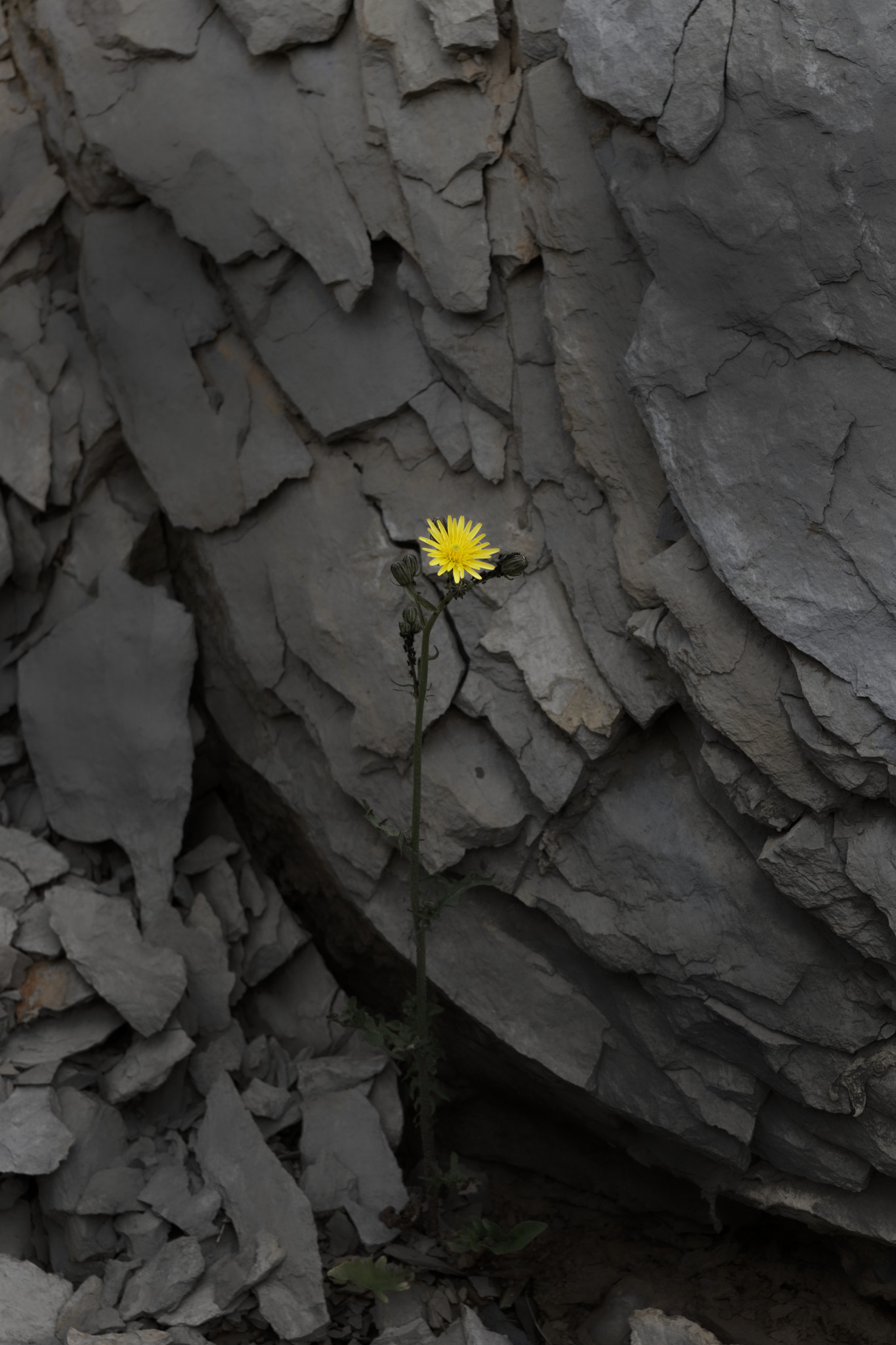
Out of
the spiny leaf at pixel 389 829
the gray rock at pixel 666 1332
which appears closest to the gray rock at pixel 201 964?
the spiny leaf at pixel 389 829

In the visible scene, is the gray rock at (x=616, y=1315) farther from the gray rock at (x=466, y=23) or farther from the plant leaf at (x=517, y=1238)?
the gray rock at (x=466, y=23)

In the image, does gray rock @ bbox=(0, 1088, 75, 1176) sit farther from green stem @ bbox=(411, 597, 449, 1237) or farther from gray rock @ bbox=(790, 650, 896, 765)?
gray rock @ bbox=(790, 650, 896, 765)

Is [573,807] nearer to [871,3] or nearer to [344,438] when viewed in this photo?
[344,438]

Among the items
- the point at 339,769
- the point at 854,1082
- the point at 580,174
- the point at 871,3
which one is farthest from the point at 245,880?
the point at 871,3

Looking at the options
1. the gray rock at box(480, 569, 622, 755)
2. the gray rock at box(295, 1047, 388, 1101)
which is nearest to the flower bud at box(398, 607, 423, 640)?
the gray rock at box(480, 569, 622, 755)

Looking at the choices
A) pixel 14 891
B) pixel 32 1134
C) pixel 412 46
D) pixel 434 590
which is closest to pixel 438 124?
pixel 412 46

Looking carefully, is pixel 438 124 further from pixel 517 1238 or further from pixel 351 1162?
pixel 517 1238
